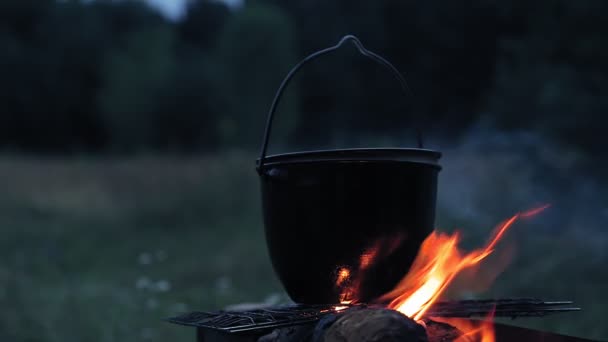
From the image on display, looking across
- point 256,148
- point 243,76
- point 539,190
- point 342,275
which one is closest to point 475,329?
point 342,275

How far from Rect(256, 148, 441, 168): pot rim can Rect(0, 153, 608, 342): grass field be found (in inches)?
93.4

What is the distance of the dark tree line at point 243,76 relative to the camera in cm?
1966

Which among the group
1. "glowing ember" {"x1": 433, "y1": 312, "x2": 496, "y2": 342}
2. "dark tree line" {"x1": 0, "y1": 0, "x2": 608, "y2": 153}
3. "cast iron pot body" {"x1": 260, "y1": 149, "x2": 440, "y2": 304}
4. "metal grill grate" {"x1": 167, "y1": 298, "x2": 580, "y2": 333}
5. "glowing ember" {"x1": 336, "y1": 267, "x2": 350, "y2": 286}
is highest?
"dark tree line" {"x1": 0, "y1": 0, "x2": 608, "y2": 153}

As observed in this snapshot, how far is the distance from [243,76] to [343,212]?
1826cm

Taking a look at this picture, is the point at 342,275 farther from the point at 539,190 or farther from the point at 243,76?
the point at 243,76

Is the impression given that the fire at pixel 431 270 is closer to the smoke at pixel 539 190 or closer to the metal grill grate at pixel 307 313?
the metal grill grate at pixel 307 313

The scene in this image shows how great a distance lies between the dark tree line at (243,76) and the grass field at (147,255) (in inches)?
167

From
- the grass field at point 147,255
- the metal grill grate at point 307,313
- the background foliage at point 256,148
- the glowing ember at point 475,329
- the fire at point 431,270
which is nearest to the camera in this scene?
the metal grill grate at point 307,313

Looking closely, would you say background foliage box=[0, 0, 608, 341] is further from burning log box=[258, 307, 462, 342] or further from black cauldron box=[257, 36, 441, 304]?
burning log box=[258, 307, 462, 342]

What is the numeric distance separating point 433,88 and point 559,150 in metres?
14.8

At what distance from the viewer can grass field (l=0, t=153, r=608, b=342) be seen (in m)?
4.61

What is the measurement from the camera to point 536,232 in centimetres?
714

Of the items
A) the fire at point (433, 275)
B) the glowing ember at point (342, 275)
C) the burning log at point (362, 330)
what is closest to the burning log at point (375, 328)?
the burning log at point (362, 330)

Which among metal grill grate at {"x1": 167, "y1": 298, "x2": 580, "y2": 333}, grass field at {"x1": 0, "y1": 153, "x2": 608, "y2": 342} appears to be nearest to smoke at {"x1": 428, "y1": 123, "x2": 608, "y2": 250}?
grass field at {"x1": 0, "y1": 153, "x2": 608, "y2": 342}
